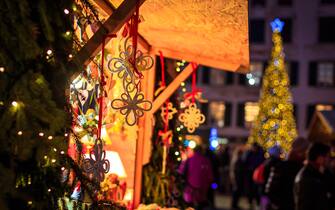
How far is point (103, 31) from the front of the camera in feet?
12.5

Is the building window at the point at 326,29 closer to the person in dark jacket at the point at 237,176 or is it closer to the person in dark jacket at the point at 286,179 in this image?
the person in dark jacket at the point at 237,176

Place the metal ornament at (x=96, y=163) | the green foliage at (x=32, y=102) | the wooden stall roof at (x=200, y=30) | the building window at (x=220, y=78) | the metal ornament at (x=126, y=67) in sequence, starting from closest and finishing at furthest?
the green foliage at (x=32, y=102), the metal ornament at (x=96, y=163), the metal ornament at (x=126, y=67), the wooden stall roof at (x=200, y=30), the building window at (x=220, y=78)

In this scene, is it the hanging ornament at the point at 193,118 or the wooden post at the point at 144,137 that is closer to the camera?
the wooden post at the point at 144,137

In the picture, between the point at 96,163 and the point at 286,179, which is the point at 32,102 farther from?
the point at 286,179

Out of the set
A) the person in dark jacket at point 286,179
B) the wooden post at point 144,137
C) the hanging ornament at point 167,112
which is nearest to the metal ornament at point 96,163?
the wooden post at point 144,137

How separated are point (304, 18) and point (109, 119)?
122 feet

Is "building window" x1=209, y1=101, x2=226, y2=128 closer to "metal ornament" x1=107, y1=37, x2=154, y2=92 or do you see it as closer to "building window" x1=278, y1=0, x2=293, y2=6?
"building window" x1=278, y1=0, x2=293, y2=6

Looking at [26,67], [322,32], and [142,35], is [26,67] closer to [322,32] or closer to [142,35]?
[142,35]

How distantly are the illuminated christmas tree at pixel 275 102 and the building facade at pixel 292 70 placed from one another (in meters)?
12.4

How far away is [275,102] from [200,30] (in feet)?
70.6

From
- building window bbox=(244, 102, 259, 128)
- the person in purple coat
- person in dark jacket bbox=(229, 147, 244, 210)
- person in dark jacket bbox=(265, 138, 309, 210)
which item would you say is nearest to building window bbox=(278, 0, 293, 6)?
building window bbox=(244, 102, 259, 128)

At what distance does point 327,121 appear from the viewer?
55.4ft

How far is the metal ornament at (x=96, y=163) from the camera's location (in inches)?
155

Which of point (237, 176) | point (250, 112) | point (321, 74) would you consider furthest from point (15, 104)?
point (321, 74)
